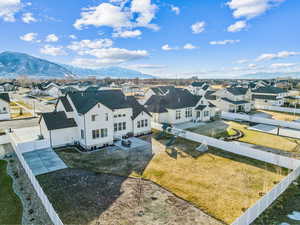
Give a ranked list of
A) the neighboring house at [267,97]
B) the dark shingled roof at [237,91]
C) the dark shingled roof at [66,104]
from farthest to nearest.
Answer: the neighboring house at [267,97] → the dark shingled roof at [237,91] → the dark shingled roof at [66,104]

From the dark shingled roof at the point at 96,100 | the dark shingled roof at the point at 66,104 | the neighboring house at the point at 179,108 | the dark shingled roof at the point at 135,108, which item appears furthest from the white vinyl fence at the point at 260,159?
the dark shingled roof at the point at 66,104

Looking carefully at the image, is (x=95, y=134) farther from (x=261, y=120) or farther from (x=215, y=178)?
(x=261, y=120)

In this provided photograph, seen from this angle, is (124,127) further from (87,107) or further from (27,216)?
(27,216)

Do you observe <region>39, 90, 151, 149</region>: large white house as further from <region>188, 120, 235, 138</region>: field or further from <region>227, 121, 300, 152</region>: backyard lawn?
<region>227, 121, 300, 152</region>: backyard lawn

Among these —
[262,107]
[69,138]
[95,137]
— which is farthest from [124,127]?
[262,107]

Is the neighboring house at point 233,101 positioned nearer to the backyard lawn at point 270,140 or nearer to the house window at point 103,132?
the backyard lawn at point 270,140

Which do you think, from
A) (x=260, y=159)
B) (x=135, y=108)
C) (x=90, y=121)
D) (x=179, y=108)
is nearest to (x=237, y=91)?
(x=179, y=108)
